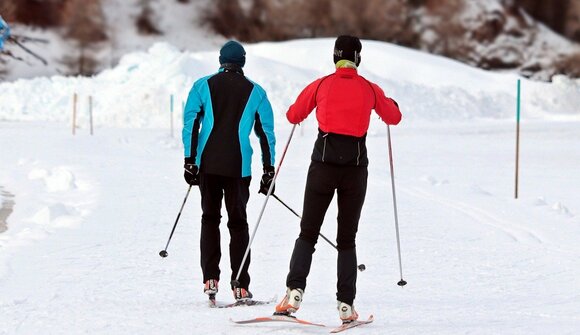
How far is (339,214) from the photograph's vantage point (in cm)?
517

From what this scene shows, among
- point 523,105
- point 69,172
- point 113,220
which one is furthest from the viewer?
point 523,105

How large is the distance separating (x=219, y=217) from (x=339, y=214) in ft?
3.19

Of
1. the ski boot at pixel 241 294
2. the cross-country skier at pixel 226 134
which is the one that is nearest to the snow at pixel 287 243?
the ski boot at pixel 241 294

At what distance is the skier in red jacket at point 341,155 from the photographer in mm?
4980

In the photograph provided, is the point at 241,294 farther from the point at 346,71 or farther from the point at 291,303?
the point at 346,71

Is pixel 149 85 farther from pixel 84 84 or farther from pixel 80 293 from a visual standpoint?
pixel 80 293

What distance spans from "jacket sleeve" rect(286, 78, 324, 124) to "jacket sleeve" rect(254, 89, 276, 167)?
1.81ft

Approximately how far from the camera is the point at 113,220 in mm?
10055

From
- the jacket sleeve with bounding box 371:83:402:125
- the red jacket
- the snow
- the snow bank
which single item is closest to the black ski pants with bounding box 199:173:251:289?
the snow

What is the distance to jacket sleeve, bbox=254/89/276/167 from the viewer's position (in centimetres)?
564

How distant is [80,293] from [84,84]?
3934 centimetres

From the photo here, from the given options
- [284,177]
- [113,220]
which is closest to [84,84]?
[284,177]

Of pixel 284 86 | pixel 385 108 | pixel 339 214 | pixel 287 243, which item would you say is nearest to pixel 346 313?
pixel 339 214

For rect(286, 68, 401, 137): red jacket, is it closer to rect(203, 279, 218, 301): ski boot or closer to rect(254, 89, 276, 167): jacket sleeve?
rect(254, 89, 276, 167): jacket sleeve
